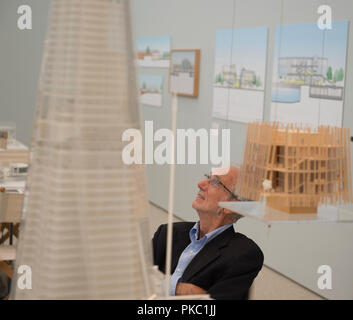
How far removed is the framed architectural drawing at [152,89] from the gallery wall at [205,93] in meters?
0.08

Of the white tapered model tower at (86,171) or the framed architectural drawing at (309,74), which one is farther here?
the framed architectural drawing at (309,74)

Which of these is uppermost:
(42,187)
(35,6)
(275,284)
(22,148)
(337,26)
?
(35,6)

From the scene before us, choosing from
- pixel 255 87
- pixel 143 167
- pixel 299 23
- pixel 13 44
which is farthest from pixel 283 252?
pixel 13 44

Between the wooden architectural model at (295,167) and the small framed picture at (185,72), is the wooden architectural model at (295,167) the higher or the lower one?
the lower one

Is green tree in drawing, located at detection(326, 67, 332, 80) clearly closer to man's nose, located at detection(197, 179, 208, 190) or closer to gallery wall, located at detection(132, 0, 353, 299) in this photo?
gallery wall, located at detection(132, 0, 353, 299)

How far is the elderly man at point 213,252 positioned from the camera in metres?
2.38

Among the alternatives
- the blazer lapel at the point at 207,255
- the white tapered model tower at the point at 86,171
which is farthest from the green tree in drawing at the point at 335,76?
Result: the white tapered model tower at the point at 86,171

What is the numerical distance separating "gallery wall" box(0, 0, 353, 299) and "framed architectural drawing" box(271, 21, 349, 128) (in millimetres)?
87

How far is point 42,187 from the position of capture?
0.85m

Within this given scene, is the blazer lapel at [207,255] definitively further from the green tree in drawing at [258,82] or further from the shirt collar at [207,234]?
the green tree in drawing at [258,82]

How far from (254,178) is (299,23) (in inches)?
119

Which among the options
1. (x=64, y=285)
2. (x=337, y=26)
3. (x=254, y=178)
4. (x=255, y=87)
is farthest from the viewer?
(x=255, y=87)

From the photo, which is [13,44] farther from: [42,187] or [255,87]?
[42,187]

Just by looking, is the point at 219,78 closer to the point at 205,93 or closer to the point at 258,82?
the point at 205,93
